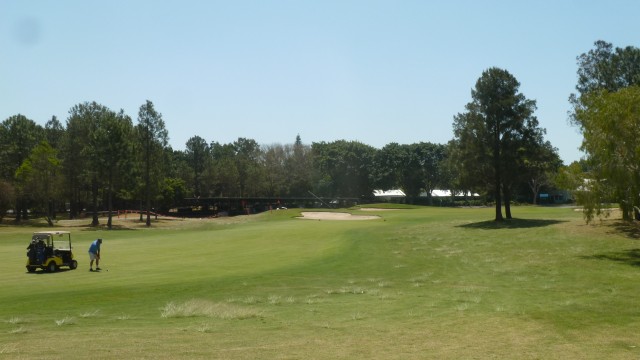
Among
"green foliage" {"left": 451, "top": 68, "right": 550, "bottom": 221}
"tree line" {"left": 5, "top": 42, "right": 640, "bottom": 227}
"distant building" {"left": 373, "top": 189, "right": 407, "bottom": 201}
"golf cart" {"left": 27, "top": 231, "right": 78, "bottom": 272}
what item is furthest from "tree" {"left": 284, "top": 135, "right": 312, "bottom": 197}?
"golf cart" {"left": 27, "top": 231, "right": 78, "bottom": 272}

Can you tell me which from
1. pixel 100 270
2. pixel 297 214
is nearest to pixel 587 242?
pixel 100 270

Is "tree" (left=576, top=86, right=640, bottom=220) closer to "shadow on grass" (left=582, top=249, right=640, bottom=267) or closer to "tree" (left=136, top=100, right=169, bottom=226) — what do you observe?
"shadow on grass" (left=582, top=249, right=640, bottom=267)

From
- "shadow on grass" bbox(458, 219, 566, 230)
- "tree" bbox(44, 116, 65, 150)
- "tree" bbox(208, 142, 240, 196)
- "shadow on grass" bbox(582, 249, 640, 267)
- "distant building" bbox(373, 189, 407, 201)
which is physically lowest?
"shadow on grass" bbox(582, 249, 640, 267)

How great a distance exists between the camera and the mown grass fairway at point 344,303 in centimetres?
1260

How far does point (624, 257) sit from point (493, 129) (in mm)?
29438

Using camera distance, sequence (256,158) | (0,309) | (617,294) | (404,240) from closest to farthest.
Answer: (0,309) < (617,294) < (404,240) < (256,158)

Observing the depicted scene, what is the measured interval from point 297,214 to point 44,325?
74066 mm

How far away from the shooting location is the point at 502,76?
5741cm

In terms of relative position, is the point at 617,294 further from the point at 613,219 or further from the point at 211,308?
the point at 613,219

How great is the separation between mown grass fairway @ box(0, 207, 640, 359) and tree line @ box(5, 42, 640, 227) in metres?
6.47

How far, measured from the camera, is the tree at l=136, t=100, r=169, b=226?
8962 centimetres

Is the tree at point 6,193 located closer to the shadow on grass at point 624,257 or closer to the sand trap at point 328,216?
the sand trap at point 328,216

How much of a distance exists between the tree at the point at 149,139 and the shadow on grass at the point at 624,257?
235 ft

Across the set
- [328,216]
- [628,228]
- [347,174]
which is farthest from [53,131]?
[628,228]
